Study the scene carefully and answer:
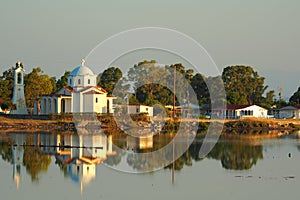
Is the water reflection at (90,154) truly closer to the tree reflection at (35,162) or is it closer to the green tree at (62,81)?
the tree reflection at (35,162)

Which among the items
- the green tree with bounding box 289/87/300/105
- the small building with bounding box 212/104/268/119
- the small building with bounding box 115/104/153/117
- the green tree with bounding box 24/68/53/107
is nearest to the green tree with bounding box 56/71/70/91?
the green tree with bounding box 24/68/53/107

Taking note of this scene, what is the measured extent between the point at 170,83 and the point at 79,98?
83.8 ft

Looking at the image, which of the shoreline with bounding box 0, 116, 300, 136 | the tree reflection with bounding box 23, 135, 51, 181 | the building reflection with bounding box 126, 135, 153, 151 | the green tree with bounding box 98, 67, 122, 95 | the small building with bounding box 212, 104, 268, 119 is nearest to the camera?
the tree reflection with bounding box 23, 135, 51, 181

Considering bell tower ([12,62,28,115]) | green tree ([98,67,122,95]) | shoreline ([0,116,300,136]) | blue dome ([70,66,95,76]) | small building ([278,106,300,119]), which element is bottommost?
shoreline ([0,116,300,136])

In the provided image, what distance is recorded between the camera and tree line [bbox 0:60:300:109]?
84.0 meters

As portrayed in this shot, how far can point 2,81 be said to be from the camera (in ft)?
250

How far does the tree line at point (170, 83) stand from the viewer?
3309 inches

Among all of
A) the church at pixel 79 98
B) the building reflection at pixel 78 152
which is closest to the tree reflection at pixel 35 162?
the building reflection at pixel 78 152

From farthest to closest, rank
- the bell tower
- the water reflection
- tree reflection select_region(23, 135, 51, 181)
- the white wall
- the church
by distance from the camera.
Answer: the white wall → the bell tower → the church → the water reflection → tree reflection select_region(23, 135, 51, 181)

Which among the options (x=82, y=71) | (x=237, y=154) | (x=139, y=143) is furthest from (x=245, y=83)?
(x=237, y=154)

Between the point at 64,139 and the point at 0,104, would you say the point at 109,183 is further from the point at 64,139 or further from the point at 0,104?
the point at 0,104

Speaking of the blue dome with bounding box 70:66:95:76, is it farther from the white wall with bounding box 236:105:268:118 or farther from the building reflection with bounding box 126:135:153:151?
the white wall with bounding box 236:105:268:118

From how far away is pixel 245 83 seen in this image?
315 feet

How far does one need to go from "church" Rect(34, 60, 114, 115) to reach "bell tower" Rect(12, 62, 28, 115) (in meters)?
1.63
